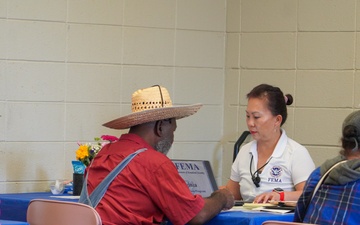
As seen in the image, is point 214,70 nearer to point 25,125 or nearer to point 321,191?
point 25,125

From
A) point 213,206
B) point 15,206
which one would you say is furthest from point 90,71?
point 213,206

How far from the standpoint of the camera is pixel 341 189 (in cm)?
284

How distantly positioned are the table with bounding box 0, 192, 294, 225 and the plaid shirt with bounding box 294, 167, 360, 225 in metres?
0.35

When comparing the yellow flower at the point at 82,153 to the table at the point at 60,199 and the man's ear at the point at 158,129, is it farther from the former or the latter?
the man's ear at the point at 158,129

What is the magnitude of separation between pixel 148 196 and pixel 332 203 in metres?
0.83

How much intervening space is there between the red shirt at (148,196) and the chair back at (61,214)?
183mm

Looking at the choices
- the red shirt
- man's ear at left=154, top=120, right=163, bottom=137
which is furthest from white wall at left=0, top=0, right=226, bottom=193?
the red shirt

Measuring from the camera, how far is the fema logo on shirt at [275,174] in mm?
4086

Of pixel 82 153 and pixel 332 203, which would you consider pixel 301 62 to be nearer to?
pixel 82 153

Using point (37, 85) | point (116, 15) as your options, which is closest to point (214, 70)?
point (116, 15)

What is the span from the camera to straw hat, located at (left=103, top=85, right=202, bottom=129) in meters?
3.44

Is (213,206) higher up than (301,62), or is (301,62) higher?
(301,62)

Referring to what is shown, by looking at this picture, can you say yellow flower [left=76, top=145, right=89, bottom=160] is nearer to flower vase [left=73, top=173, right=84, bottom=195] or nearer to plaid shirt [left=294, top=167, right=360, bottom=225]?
flower vase [left=73, top=173, right=84, bottom=195]

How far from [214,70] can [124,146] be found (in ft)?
7.09
